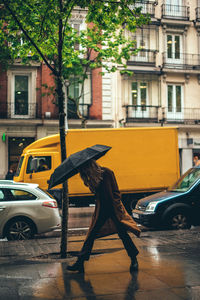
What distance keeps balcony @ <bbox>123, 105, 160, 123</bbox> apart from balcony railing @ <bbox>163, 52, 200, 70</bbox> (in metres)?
3.50

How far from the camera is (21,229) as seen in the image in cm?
936

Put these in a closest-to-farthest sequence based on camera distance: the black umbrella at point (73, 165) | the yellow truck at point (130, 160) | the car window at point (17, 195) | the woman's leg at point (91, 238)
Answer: the black umbrella at point (73, 165)
the woman's leg at point (91, 238)
the car window at point (17, 195)
the yellow truck at point (130, 160)

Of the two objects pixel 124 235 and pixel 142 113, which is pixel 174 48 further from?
pixel 124 235

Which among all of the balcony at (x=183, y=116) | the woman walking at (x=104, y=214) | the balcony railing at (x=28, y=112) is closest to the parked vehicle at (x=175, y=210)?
the woman walking at (x=104, y=214)

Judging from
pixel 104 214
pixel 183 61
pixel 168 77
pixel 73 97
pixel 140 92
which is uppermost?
pixel 183 61

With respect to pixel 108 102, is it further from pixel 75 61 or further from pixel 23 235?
pixel 23 235

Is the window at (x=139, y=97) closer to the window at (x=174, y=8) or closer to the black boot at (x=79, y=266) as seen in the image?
the window at (x=174, y=8)

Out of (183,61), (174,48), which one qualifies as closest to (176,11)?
(174,48)

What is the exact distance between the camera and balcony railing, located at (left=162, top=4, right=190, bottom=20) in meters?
27.6

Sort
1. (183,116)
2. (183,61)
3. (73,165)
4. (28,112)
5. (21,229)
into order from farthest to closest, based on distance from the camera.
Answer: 1. (183,61)
2. (183,116)
3. (28,112)
4. (21,229)
5. (73,165)

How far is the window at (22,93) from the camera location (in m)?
24.1

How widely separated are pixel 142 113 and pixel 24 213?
1800cm

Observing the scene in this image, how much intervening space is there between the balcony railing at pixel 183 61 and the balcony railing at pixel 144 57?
89 centimetres

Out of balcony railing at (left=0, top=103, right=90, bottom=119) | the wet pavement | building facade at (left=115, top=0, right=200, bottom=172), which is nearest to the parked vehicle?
the wet pavement
